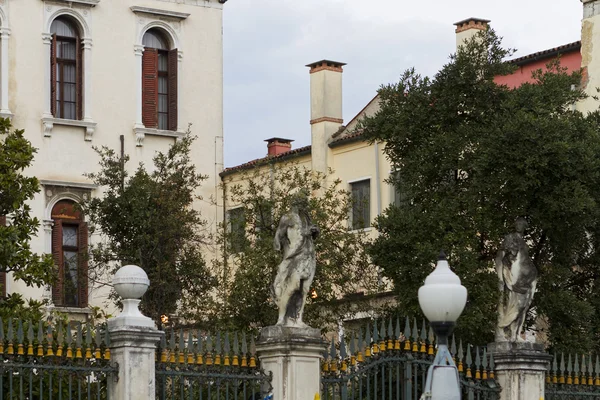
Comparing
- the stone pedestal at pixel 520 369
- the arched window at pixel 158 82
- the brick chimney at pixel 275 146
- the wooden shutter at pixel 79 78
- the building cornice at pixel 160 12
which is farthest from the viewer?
the brick chimney at pixel 275 146

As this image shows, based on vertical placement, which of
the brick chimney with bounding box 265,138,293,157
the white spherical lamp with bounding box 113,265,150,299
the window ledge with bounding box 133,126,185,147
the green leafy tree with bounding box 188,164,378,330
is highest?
the brick chimney with bounding box 265,138,293,157

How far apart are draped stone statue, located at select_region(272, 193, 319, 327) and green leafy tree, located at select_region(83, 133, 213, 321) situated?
31.0 feet

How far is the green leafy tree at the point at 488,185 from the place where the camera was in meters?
21.6

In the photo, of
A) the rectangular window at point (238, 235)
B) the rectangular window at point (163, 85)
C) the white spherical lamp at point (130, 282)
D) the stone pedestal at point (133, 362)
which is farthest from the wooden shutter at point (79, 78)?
the stone pedestal at point (133, 362)

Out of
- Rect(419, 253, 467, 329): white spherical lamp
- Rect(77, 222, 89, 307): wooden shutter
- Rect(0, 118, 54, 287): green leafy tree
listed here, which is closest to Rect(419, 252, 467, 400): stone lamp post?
Rect(419, 253, 467, 329): white spherical lamp

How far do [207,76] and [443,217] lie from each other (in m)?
13.8

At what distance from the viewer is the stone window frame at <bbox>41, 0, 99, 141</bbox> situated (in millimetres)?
32594

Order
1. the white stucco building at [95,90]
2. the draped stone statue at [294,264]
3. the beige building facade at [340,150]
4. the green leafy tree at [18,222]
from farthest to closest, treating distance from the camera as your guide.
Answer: the beige building facade at [340,150]
the white stucco building at [95,90]
the green leafy tree at [18,222]
the draped stone statue at [294,264]

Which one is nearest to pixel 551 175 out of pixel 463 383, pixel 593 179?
pixel 593 179

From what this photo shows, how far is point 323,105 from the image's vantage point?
1463 inches

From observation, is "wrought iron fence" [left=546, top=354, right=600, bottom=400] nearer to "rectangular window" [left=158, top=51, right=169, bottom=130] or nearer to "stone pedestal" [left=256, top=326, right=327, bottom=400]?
"stone pedestal" [left=256, top=326, right=327, bottom=400]

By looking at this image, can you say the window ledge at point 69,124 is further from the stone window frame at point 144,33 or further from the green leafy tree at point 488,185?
the green leafy tree at point 488,185

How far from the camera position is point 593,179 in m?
21.7

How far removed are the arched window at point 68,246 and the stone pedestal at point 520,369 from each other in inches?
550
